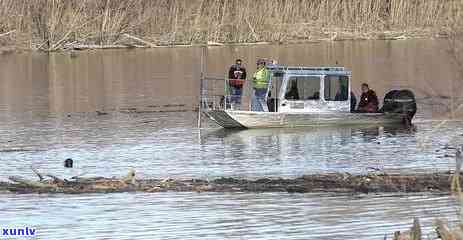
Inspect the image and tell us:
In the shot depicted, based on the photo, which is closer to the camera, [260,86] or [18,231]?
[18,231]

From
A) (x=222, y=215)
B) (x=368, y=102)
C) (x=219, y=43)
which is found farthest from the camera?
(x=219, y=43)

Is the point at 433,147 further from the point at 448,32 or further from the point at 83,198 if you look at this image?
the point at 448,32

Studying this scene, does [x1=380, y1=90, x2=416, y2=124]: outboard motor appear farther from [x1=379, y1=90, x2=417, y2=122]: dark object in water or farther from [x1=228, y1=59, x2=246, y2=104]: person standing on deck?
[x1=228, y1=59, x2=246, y2=104]: person standing on deck

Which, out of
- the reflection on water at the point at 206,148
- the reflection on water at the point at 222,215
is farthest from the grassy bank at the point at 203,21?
the reflection on water at the point at 222,215

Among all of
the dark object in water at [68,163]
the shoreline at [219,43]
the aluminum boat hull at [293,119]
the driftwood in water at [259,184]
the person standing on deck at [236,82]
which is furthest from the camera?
the shoreline at [219,43]

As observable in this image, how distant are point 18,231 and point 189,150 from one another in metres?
10.3

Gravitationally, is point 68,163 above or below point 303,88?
Result: below

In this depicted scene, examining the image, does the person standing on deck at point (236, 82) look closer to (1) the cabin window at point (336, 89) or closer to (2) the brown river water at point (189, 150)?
(2) the brown river water at point (189, 150)

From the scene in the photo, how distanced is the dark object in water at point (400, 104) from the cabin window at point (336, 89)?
3.43ft

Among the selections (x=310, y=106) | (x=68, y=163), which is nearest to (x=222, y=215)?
(x=68, y=163)

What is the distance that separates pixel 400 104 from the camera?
1249 inches

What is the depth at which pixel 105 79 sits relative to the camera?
1902 inches

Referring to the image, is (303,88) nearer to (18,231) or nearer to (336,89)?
(336,89)

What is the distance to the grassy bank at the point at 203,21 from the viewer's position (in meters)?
61.3
